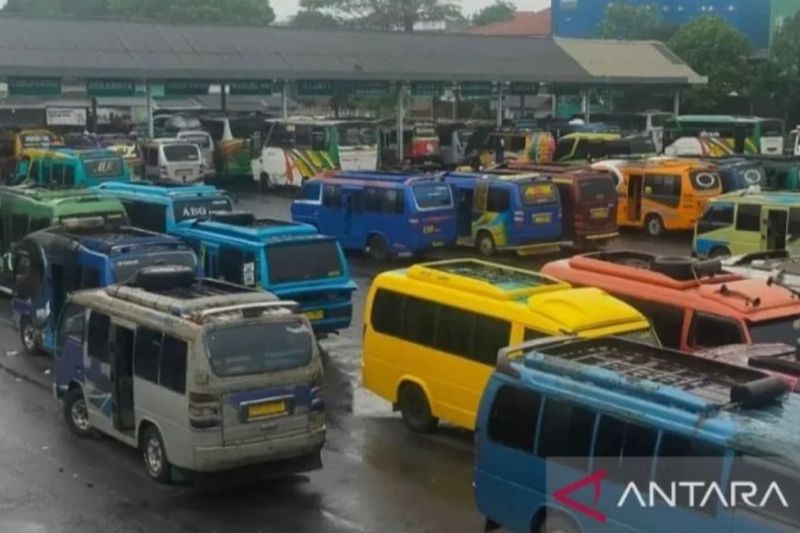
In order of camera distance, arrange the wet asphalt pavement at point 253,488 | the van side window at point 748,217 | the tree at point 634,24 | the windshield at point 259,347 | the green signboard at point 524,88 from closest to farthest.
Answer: the wet asphalt pavement at point 253,488 < the windshield at point 259,347 < the van side window at point 748,217 < the green signboard at point 524,88 < the tree at point 634,24

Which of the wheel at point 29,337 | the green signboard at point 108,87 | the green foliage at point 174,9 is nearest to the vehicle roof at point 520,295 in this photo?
the wheel at point 29,337

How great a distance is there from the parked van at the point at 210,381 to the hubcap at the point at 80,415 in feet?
2.15

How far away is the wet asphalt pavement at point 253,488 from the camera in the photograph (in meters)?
11.0

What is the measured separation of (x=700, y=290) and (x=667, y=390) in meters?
5.61

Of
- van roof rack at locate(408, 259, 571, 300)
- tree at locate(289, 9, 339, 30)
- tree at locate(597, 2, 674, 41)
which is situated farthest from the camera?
A: tree at locate(289, 9, 339, 30)

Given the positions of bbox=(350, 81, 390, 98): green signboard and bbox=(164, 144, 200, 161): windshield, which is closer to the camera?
bbox=(164, 144, 200, 161): windshield

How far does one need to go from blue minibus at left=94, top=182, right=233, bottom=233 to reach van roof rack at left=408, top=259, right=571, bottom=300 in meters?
8.28

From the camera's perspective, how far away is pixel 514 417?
9.62 meters

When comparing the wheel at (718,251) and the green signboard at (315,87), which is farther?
the green signboard at (315,87)

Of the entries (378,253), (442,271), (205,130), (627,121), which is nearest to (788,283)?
(442,271)

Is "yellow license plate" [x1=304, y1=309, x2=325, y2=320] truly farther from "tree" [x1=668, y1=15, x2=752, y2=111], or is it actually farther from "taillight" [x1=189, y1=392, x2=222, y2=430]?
"tree" [x1=668, y1=15, x2=752, y2=111]

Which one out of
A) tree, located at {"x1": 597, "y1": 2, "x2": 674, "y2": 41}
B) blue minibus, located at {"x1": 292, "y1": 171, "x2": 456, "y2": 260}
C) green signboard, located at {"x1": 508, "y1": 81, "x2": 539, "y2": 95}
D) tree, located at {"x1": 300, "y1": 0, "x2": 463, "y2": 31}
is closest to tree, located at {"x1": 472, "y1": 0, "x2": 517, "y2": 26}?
tree, located at {"x1": 300, "y1": 0, "x2": 463, "y2": 31}

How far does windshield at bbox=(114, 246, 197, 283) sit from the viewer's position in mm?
15727

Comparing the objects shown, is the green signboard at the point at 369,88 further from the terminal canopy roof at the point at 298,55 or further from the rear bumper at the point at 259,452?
the rear bumper at the point at 259,452
